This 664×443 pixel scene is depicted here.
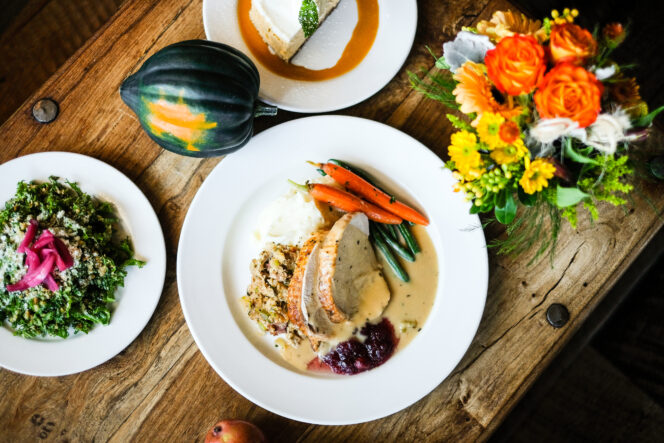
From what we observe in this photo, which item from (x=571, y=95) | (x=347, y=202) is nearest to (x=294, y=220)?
(x=347, y=202)

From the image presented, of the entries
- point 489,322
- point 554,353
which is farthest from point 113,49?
point 554,353

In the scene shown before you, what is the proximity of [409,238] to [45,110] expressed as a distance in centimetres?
172

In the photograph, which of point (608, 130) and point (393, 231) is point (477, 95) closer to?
point (608, 130)

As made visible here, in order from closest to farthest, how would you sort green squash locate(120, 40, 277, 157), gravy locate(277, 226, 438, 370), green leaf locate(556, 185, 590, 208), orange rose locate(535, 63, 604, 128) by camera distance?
1. orange rose locate(535, 63, 604, 128)
2. green leaf locate(556, 185, 590, 208)
3. green squash locate(120, 40, 277, 157)
4. gravy locate(277, 226, 438, 370)

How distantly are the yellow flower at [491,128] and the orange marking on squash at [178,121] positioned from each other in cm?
96

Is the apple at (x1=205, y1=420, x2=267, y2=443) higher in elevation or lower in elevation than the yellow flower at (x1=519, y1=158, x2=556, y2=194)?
lower

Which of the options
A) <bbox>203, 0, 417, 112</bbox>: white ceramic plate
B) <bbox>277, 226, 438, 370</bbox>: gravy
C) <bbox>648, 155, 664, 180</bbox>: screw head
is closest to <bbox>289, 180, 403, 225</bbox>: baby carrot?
<bbox>277, 226, 438, 370</bbox>: gravy

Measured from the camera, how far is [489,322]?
7.00 feet

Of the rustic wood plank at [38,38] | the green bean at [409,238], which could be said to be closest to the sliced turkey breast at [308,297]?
the green bean at [409,238]

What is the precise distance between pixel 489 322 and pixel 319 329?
777 millimetres

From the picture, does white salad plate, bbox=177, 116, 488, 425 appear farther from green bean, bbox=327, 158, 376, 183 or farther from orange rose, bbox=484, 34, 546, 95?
orange rose, bbox=484, 34, 546, 95

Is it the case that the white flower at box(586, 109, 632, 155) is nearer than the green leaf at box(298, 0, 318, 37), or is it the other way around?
the white flower at box(586, 109, 632, 155)

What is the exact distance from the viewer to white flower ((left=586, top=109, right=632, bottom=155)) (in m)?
1.28

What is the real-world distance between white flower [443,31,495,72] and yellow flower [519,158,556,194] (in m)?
0.38
